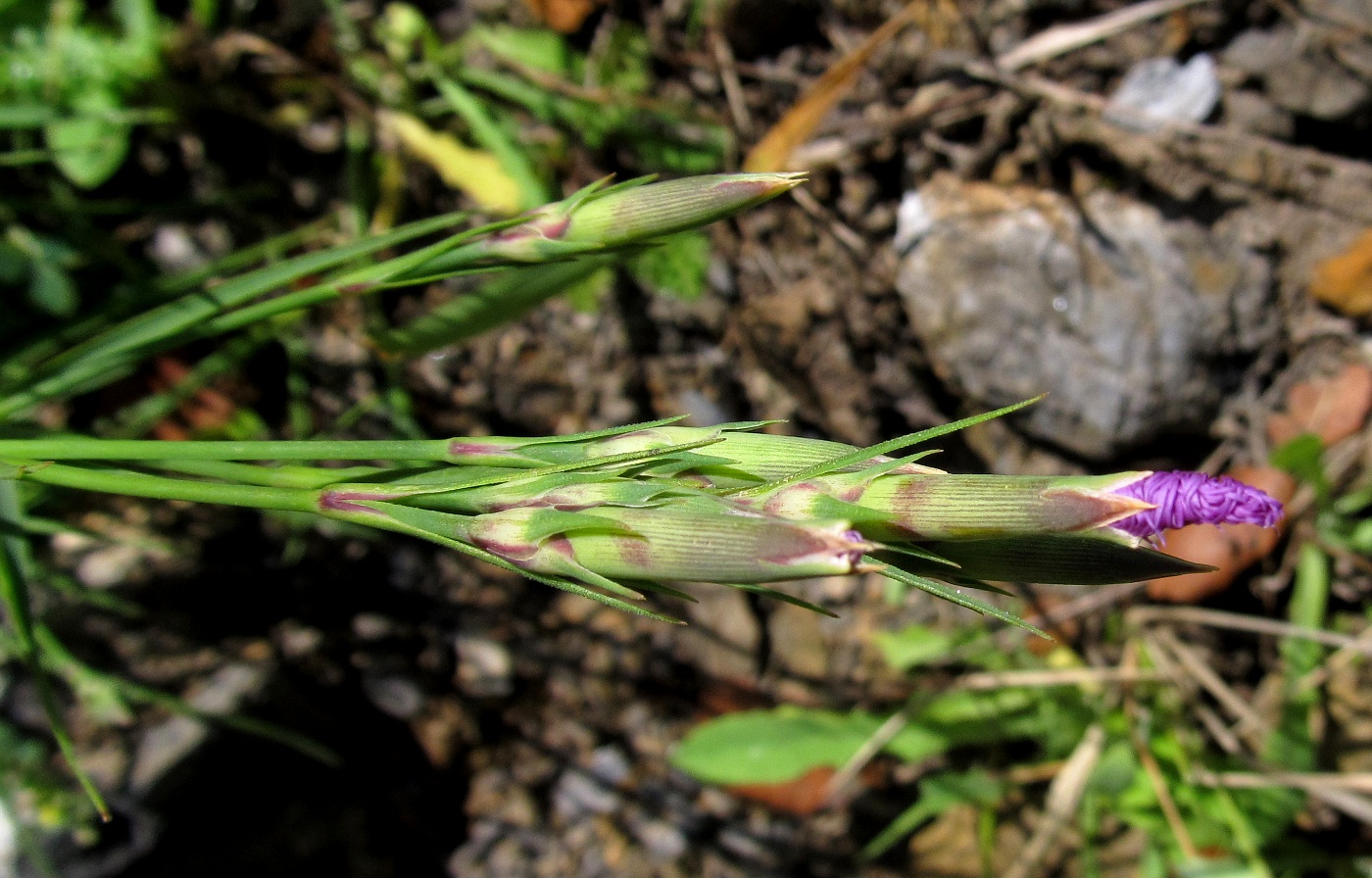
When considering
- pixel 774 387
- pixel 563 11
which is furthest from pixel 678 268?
pixel 563 11

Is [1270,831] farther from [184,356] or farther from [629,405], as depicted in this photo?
[184,356]

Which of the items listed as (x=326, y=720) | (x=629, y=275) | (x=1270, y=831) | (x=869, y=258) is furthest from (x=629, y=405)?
(x=1270, y=831)

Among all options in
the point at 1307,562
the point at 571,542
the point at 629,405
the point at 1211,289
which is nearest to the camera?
the point at 571,542

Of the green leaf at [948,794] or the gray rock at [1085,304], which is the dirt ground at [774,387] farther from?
the green leaf at [948,794]

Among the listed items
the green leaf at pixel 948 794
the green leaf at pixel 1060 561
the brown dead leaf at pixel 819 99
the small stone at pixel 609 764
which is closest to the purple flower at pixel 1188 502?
the green leaf at pixel 1060 561

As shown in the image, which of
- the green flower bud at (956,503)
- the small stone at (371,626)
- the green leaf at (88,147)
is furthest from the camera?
the small stone at (371,626)

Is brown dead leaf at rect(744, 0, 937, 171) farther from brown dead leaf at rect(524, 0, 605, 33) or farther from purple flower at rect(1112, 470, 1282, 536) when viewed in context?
purple flower at rect(1112, 470, 1282, 536)
